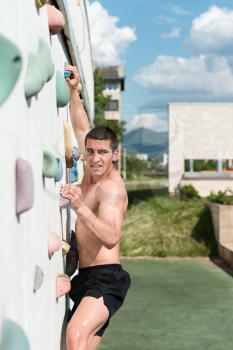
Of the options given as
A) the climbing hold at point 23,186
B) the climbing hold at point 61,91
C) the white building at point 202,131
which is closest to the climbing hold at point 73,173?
the climbing hold at point 61,91

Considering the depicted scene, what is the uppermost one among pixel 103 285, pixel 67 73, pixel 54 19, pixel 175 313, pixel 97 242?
pixel 54 19

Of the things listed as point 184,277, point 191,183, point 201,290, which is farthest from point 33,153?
point 191,183

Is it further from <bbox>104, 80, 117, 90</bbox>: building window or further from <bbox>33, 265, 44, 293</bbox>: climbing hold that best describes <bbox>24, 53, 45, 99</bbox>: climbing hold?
<bbox>104, 80, 117, 90</bbox>: building window

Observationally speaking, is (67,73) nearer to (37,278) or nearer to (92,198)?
(92,198)

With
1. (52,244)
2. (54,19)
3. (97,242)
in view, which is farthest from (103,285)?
(54,19)

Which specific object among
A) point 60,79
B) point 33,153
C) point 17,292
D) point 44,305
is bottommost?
point 44,305

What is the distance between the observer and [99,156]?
9.23ft

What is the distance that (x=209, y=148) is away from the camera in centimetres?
1880

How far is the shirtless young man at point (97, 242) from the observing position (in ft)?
8.23

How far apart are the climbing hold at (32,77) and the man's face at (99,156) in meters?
1.04

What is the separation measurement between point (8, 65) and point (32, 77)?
33cm

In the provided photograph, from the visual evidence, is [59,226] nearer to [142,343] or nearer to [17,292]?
[17,292]

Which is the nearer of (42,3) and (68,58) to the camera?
(42,3)

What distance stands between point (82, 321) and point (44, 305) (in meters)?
0.43
